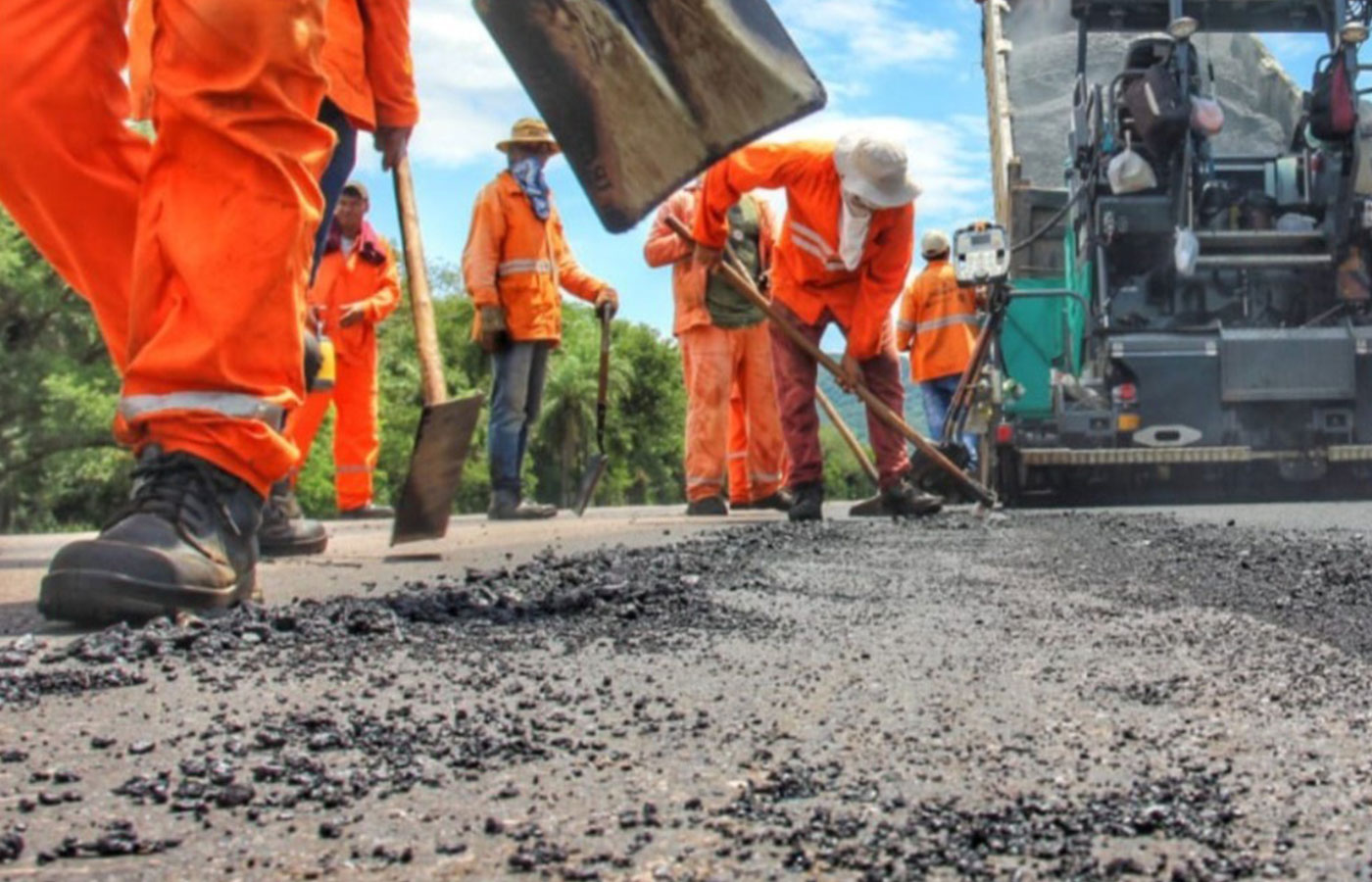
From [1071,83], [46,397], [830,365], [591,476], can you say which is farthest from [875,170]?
[46,397]

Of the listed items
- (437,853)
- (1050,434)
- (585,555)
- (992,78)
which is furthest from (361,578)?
(992,78)

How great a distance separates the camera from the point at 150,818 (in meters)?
1.34

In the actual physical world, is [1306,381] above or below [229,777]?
above

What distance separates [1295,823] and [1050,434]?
25.6ft

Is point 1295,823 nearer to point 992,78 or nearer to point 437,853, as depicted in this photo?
point 437,853

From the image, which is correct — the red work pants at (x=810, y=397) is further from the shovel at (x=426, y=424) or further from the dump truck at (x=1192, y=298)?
the shovel at (x=426, y=424)

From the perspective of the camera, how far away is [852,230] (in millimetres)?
6484

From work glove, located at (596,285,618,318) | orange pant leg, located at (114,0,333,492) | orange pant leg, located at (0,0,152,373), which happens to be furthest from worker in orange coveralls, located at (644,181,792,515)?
orange pant leg, located at (114,0,333,492)

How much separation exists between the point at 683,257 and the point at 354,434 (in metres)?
2.06

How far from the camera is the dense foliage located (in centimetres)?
2966

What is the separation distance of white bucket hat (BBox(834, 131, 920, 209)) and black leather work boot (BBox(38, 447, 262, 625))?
13.4 feet

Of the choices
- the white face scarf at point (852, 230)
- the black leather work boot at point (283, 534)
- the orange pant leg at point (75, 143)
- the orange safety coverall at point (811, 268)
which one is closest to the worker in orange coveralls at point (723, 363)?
the orange safety coverall at point (811, 268)

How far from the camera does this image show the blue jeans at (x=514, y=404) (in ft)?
25.2

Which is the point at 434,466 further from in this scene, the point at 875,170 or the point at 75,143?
the point at 875,170
